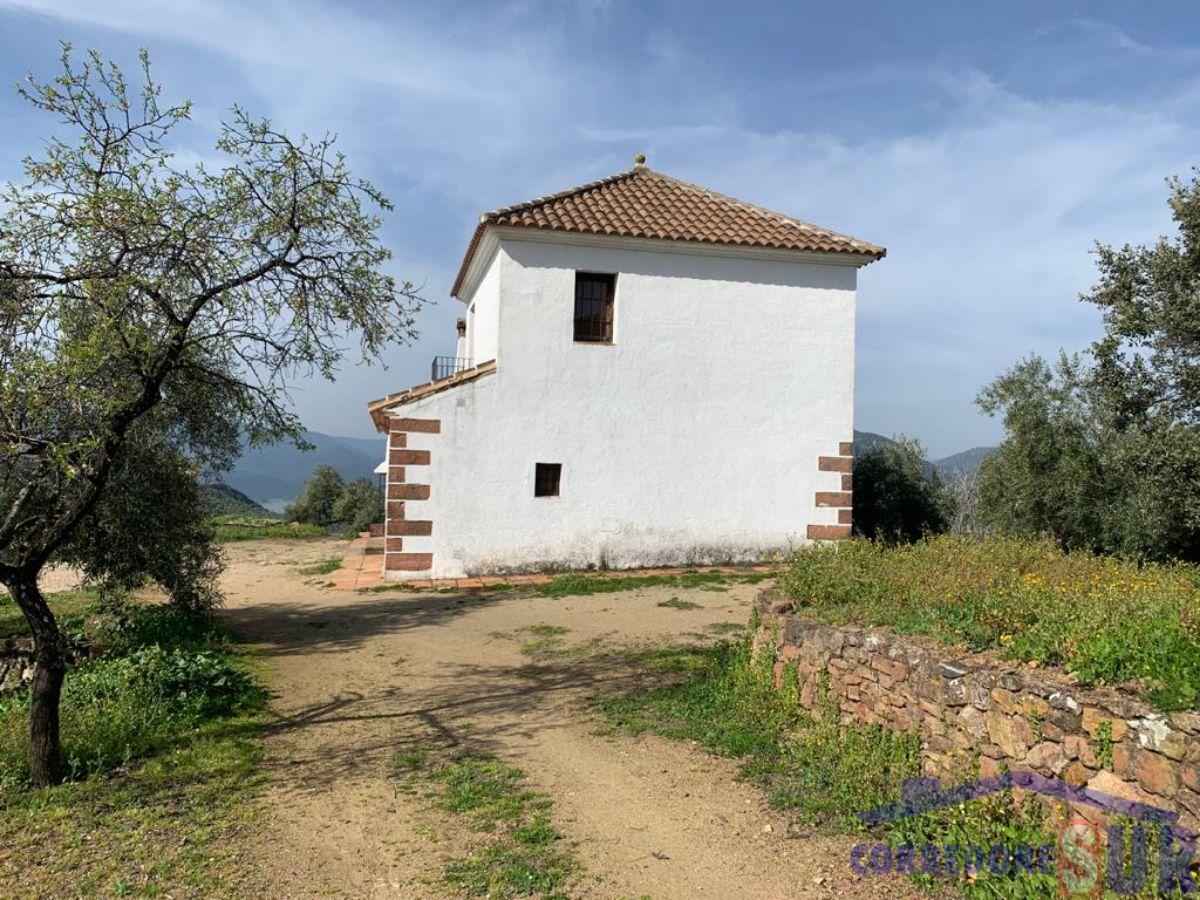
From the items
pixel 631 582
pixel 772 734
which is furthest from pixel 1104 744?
pixel 631 582

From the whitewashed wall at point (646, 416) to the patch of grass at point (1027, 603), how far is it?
6496 millimetres

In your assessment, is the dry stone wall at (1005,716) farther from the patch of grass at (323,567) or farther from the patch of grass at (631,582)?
the patch of grass at (323,567)

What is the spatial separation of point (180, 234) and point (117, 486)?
12.9ft

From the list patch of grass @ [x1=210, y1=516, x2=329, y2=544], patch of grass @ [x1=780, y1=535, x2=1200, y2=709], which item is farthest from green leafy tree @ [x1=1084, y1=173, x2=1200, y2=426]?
patch of grass @ [x1=210, y1=516, x2=329, y2=544]

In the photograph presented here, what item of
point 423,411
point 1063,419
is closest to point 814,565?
point 423,411

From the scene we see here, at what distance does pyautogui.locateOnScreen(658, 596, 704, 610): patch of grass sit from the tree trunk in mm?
7275

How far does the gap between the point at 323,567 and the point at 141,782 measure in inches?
457

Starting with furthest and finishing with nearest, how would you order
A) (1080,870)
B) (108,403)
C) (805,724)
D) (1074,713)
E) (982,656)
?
(805,724) → (108,403) → (982,656) → (1074,713) → (1080,870)

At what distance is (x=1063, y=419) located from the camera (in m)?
14.6

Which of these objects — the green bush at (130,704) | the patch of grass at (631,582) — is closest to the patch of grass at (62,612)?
the green bush at (130,704)

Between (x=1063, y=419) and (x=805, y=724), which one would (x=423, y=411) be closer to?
(x=805, y=724)

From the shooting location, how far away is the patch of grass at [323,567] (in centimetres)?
1557

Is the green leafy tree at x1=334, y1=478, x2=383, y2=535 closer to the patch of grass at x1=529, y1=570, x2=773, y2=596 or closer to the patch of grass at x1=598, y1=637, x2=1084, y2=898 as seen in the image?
the patch of grass at x1=529, y1=570, x2=773, y2=596

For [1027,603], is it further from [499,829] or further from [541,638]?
[541,638]
